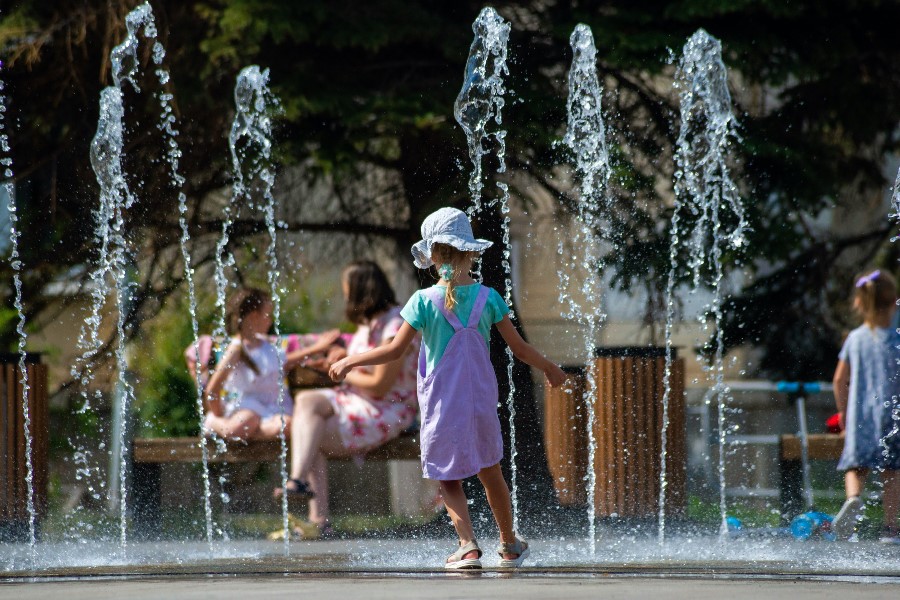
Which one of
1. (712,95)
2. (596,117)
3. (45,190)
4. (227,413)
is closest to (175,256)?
(45,190)

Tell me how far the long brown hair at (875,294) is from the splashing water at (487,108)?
6.97 ft

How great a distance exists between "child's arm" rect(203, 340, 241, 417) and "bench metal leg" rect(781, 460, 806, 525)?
3033mm

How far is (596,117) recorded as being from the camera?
29.2ft

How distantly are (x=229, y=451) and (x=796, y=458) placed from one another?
118 inches

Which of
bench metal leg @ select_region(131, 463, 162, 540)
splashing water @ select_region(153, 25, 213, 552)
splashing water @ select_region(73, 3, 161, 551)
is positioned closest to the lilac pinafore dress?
bench metal leg @ select_region(131, 463, 162, 540)

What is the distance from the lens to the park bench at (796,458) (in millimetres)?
6992

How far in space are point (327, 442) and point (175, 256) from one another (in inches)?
111

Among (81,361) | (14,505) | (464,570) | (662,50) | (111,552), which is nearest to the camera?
(464,570)

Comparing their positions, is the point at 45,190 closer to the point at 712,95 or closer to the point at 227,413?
the point at 227,413

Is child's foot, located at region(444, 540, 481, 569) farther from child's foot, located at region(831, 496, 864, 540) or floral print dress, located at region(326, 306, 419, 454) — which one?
child's foot, located at region(831, 496, 864, 540)

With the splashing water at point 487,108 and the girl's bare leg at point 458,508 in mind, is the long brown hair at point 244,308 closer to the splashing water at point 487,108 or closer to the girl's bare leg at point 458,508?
the splashing water at point 487,108

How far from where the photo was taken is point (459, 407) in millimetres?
5023

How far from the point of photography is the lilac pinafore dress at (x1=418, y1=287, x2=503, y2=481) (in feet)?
16.4

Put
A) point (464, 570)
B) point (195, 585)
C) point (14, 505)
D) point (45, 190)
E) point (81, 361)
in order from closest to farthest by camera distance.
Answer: point (195, 585), point (464, 570), point (14, 505), point (45, 190), point (81, 361)
